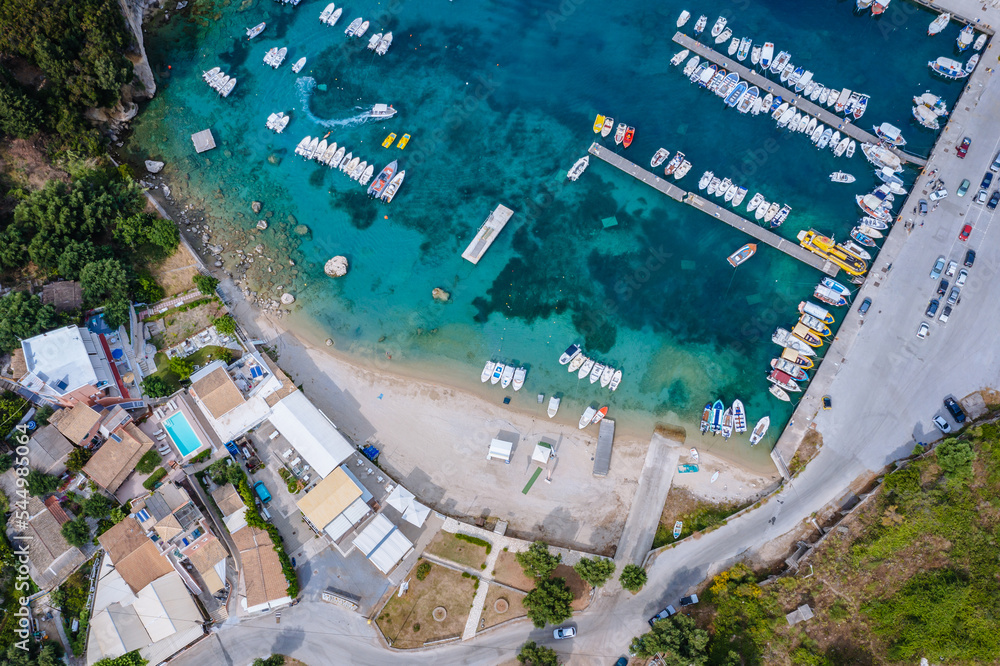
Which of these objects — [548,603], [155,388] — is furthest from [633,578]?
[155,388]

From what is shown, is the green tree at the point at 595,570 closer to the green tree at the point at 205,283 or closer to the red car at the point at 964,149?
the green tree at the point at 205,283

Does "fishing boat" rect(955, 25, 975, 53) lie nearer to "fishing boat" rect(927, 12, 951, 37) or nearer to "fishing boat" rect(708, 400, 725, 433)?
"fishing boat" rect(927, 12, 951, 37)

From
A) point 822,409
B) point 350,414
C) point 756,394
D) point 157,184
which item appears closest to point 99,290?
point 157,184

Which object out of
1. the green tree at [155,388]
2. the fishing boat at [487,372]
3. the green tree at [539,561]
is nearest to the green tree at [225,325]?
the green tree at [155,388]

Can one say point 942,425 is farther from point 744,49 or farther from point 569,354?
point 744,49

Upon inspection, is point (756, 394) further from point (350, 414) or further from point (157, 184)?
point (157, 184)

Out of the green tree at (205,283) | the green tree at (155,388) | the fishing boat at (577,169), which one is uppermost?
the fishing boat at (577,169)
